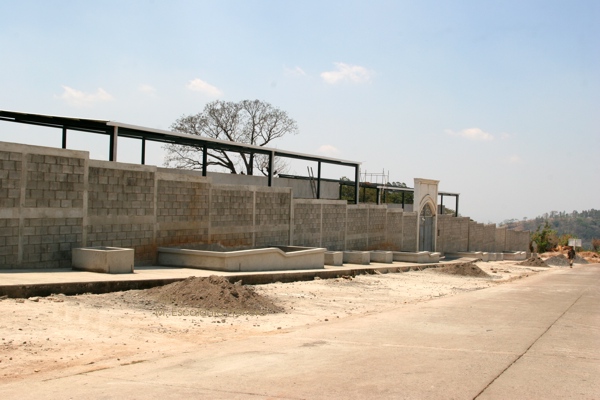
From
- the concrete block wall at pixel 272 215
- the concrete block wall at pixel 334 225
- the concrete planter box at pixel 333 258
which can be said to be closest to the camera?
the concrete planter box at pixel 333 258

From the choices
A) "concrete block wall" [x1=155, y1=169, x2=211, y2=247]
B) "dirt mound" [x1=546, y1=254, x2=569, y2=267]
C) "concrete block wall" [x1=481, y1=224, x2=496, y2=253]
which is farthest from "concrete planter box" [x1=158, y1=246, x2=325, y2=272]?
"concrete block wall" [x1=481, y1=224, x2=496, y2=253]

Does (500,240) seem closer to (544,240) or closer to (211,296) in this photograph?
(544,240)

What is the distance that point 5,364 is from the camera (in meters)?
8.24

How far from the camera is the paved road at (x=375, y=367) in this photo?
723 centimetres

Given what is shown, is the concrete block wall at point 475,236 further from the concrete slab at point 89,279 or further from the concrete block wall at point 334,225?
the concrete slab at point 89,279

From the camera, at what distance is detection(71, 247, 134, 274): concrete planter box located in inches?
649

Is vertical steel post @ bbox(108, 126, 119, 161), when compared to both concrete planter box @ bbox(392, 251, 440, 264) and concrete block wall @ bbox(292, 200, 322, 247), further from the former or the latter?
concrete planter box @ bbox(392, 251, 440, 264)

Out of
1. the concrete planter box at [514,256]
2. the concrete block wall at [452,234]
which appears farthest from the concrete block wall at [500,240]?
the concrete block wall at [452,234]

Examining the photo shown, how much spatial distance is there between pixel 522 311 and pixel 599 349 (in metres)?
5.79

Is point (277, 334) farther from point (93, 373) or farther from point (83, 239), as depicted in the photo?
point (83, 239)

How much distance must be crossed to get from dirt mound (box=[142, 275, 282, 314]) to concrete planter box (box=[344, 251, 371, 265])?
15.3m

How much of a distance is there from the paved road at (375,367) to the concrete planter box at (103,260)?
6.41 meters

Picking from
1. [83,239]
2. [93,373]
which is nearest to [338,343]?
[93,373]

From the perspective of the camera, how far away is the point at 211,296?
1430 cm
